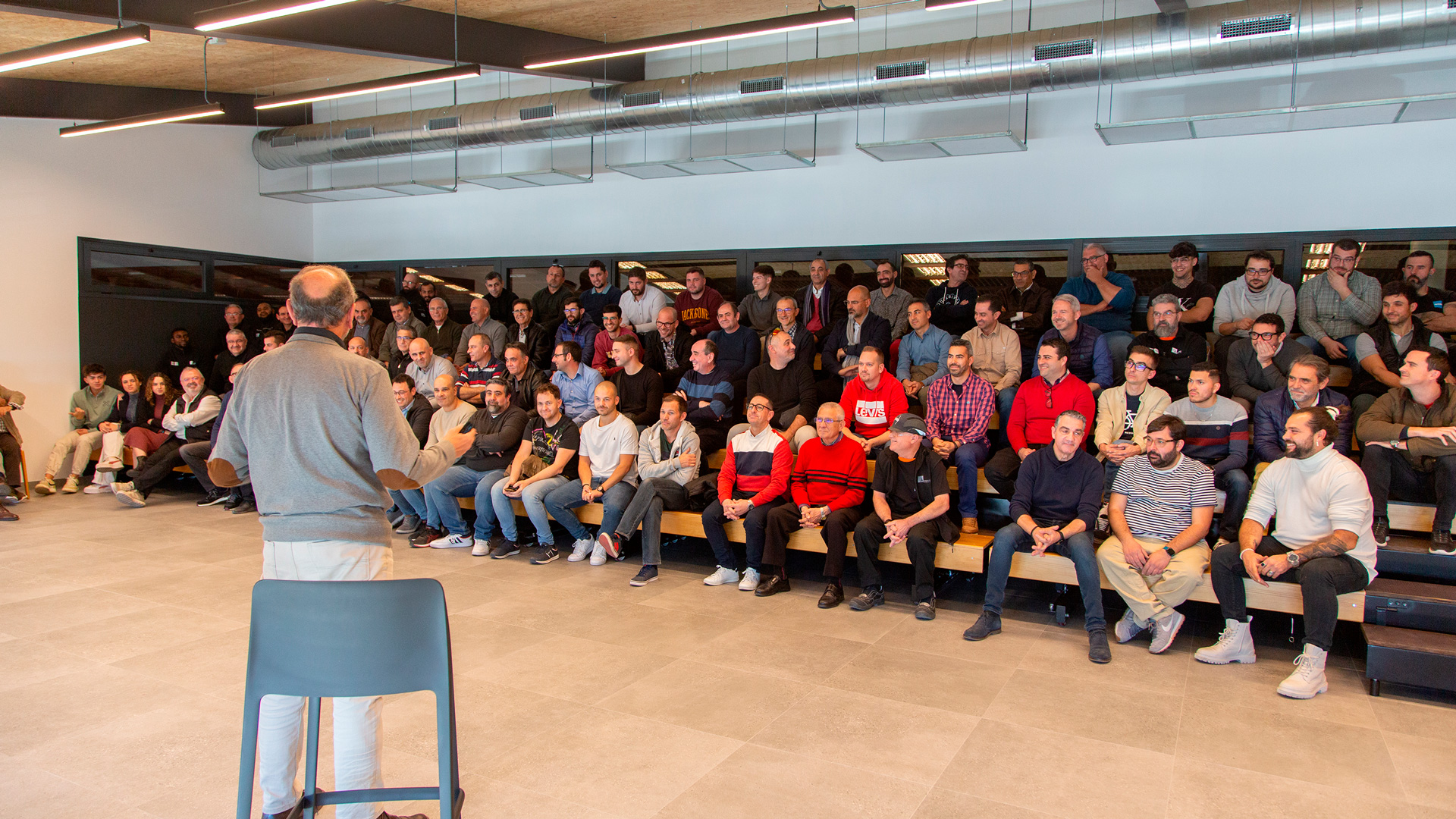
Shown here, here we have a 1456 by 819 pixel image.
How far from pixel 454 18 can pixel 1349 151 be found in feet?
21.2

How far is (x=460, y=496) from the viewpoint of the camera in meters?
6.52

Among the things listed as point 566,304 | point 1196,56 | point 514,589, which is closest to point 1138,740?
point 514,589

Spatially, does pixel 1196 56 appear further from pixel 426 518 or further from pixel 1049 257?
pixel 426 518

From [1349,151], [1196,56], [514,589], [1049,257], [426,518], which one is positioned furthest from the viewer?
[1049,257]

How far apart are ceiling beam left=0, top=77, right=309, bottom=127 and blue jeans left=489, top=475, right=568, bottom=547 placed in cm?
509

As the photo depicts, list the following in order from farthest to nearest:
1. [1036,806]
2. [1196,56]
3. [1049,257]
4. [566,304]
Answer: [566,304], [1049,257], [1196,56], [1036,806]

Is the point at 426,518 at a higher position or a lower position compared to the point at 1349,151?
lower

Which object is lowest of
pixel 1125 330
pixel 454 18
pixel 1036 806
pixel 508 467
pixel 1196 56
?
pixel 1036 806

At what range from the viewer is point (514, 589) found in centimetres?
519

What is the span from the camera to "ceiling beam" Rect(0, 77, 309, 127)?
806 cm

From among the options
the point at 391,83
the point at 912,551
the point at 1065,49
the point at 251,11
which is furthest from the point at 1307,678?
the point at 391,83

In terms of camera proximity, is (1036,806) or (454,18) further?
(454,18)

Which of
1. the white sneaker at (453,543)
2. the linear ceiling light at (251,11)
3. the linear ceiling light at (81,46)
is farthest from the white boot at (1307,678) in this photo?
the linear ceiling light at (81,46)

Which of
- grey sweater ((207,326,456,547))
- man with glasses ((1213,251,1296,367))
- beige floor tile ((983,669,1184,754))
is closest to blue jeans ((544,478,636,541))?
beige floor tile ((983,669,1184,754))
